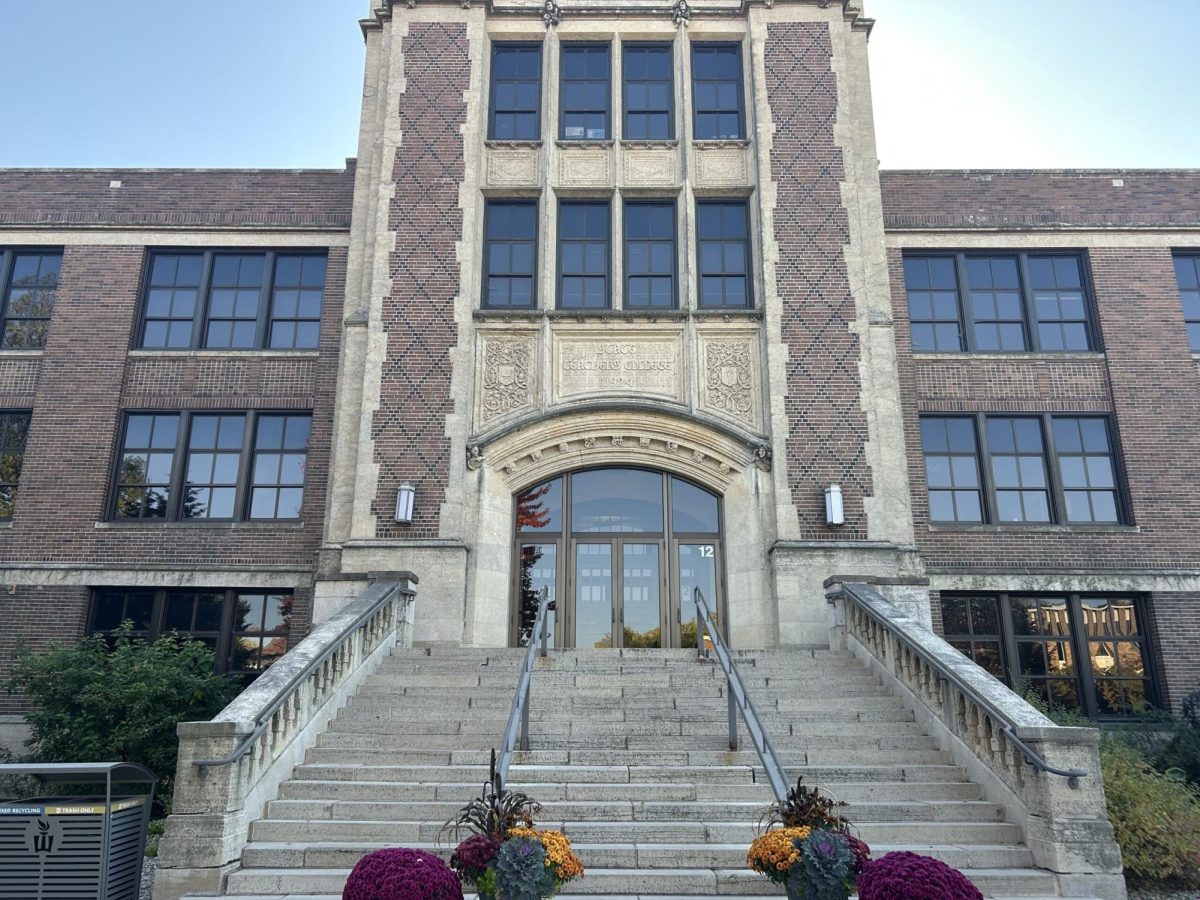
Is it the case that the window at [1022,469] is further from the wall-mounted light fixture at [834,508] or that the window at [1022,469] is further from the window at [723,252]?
the window at [723,252]

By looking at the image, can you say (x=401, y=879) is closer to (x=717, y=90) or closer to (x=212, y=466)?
(x=212, y=466)

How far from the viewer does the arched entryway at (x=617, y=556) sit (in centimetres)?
1454

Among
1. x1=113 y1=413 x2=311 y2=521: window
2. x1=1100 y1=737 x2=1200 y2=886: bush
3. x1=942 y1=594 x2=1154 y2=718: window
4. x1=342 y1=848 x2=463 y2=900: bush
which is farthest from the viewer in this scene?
x1=113 y1=413 x2=311 y2=521: window

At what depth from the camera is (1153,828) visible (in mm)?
8266

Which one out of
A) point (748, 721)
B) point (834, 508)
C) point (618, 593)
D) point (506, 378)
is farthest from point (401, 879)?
point (506, 378)

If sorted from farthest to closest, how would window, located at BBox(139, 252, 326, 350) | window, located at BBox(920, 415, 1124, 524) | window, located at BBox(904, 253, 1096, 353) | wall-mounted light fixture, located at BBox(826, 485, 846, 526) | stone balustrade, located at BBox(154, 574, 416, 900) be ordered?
window, located at BBox(139, 252, 326, 350), window, located at BBox(904, 253, 1096, 353), window, located at BBox(920, 415, 1124, 524), wall-mounted light fixture, located at BBox(826, 485, 846, 526), stone balustrade, located at BBox(154, 574, 416, 900)

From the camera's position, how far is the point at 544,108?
55.2 ft

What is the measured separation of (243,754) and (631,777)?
341 cm

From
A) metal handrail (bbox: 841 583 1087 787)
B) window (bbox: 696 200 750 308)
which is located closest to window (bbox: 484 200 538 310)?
window (bbox: 696 200 750 308)

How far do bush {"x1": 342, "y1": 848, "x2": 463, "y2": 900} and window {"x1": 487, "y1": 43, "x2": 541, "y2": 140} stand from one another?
14.0 m

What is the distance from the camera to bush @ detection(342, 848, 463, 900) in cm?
517

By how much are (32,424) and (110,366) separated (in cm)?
165

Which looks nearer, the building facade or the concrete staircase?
the concrete staircase

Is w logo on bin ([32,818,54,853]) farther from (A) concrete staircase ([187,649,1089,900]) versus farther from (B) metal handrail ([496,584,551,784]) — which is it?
(B) metal handrail ([496,584,551,784])
